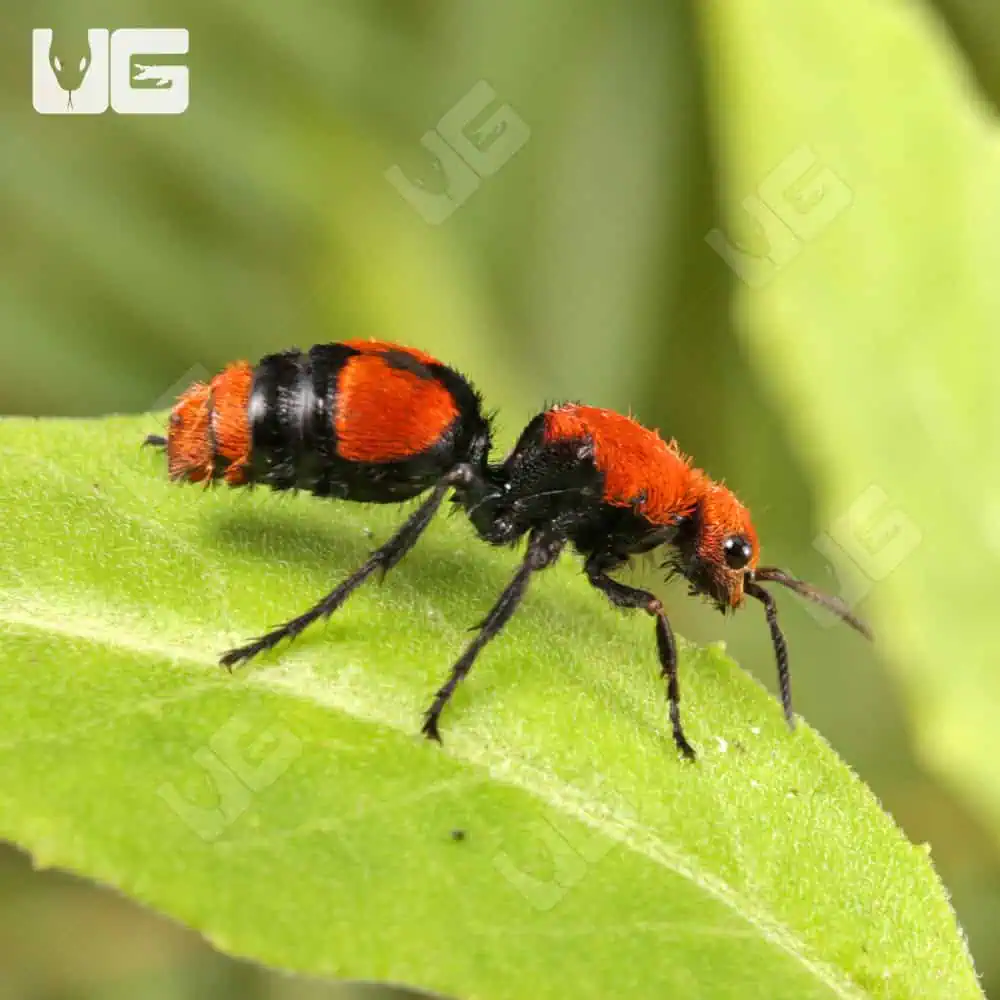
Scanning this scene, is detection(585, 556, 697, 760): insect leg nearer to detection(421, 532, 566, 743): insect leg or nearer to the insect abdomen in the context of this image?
detection(421, 532, 566, 743): insect leg

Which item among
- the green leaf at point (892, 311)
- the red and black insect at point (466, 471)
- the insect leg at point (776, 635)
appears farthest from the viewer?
the insect leg at point (776, 635)

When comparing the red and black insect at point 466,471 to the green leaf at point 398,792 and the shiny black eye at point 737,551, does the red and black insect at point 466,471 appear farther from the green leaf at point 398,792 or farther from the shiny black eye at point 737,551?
the green leaf at point 398,792

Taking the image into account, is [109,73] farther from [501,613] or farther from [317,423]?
[501,613]

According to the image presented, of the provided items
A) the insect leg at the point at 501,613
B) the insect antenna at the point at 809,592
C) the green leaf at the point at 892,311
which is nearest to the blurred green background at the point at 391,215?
the insect antenna at the point at 809,592

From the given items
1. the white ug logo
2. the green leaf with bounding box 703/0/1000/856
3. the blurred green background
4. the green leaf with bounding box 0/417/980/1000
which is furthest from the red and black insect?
the white ug logo

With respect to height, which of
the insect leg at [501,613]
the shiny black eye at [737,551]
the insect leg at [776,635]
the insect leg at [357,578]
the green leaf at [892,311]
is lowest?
the insect leg at [357,578]

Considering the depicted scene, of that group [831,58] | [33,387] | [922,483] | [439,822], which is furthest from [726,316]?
[439,822]

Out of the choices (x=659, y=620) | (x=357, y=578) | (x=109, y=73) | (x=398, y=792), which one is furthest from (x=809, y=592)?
(x=109, y=73)
